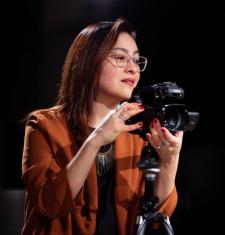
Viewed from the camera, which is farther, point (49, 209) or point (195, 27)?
point (195, 27)

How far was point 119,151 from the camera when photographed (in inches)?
59.5

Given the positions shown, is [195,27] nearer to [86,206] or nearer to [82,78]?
[82,78]

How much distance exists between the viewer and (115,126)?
4.09 ft

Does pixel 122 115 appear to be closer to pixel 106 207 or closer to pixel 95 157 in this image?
pixel 95 157

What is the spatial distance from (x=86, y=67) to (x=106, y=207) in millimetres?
444

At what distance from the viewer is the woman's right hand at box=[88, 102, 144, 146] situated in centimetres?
125

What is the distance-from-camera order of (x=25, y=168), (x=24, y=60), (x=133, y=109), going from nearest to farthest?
1. (x=133, y=109)
2. (x=25, y=168)
3. (x=24, y=60)

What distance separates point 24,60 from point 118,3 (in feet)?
1.81

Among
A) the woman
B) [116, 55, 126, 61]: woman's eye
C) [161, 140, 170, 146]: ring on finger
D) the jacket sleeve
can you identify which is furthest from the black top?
[116, 55, 126, 61]: woman's eye

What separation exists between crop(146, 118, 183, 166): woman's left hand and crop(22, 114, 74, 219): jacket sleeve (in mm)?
267

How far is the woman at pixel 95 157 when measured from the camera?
4.45ft

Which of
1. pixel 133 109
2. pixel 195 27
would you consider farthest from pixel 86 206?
pixel 195 27

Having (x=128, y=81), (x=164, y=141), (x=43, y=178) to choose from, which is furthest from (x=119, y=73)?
(x=43, y=178)

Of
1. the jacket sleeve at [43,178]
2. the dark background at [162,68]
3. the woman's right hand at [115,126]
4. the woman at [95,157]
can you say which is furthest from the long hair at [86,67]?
the dark background at [162,68]
